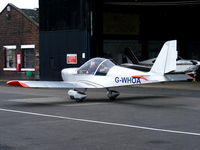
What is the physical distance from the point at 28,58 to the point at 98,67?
81.4ft

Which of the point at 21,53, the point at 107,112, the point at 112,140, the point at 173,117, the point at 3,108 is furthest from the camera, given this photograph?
the point at 21,53

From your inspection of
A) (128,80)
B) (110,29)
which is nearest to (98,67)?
(128,80)

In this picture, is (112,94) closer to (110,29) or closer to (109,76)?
(109,76)

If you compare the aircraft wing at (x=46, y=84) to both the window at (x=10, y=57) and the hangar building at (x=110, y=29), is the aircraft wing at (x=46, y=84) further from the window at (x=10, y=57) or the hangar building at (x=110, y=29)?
the window at (x=10, y=57)

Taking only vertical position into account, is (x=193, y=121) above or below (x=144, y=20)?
below

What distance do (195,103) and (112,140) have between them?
356 inches

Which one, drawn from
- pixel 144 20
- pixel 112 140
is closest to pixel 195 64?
pixel 144 20

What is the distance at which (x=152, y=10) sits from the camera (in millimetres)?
40625

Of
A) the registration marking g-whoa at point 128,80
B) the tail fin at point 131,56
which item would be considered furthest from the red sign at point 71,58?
the registration marking g-whoa at point 128,80

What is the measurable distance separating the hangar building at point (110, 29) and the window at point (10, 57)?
7612 millimetres

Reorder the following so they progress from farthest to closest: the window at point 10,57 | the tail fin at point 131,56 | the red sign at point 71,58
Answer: the window at point 10,57 → the tail fin at point 131,56 → the red sign at point 71,58

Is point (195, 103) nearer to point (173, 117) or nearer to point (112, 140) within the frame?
point (173, 117)

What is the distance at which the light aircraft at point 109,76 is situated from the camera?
58.9 feet

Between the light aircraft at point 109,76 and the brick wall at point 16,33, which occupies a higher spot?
the brick wall at point 16,33
